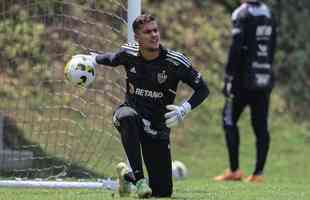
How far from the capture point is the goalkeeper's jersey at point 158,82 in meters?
8.23

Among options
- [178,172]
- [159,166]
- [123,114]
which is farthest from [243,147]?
[123,114]

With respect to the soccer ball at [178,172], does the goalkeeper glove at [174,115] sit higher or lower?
higher

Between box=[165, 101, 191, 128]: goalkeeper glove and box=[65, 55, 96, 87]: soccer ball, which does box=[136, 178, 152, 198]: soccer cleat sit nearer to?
box=[165, 101, 191, 128]: goalkeeper glove

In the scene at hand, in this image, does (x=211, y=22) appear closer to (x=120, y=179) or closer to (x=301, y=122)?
(x=301, y=122)

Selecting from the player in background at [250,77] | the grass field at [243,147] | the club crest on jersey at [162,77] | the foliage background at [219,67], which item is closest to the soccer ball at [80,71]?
Answer: the club crest on jersey at [162,77]

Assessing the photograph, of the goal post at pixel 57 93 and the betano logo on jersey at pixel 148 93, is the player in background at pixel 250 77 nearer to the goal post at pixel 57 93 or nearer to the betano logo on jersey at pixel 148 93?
the goal post at pixel 57 93

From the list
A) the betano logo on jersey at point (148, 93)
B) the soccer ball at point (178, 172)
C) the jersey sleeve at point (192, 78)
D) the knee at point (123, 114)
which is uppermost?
the jersey sleeve at point (192, 78)

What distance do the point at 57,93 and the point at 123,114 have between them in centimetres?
205

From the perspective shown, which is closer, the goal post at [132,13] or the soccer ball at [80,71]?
the soccer ball at [80,71]

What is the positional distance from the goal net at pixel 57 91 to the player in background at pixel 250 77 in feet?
7.63

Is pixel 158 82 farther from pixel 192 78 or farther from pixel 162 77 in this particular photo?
pixel 192 78

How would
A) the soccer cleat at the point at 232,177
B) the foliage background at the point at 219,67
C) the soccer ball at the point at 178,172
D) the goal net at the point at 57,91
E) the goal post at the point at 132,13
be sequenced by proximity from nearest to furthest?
the goal post at the point at 132,13 → the goal net at the point at 57,91 → the soccer cleat at the point at 232,177 → the soccer ball at the point at 178,172 → the foliage background at the point at 219,67

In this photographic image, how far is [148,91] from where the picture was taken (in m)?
8.23

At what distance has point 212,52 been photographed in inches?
681
